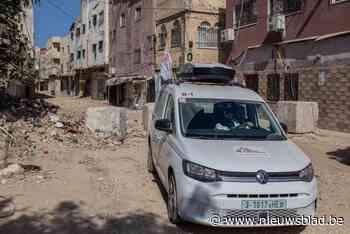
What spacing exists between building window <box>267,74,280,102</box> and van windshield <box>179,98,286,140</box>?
13.4 meters

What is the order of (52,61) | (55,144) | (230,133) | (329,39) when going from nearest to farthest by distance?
(230,133) → (55,144) → (329,39) → (52,61)

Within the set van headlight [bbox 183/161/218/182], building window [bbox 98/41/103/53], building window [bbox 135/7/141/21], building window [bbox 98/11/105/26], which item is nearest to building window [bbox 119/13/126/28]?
building window [bbox 135/7/141/21]

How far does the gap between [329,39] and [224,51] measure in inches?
370

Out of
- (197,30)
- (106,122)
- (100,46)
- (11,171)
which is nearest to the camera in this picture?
(11,171)

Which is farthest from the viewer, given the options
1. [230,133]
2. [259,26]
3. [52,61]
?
[52,61]

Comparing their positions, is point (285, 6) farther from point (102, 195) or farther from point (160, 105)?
point (102, 195)

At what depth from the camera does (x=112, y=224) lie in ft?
16.8

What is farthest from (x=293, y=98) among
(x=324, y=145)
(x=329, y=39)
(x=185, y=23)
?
(x=185, y=23)

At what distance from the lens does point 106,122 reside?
12258mm

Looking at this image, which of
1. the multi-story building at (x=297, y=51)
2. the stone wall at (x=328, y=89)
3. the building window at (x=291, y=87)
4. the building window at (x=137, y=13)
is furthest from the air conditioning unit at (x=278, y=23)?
the building window at (x=137, y=13)

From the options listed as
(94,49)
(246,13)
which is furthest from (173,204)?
(94,49)

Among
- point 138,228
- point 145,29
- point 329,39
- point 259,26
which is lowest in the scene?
point 138,228

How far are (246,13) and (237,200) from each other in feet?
62.2

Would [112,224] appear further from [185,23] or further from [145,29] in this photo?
[145,29]
